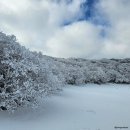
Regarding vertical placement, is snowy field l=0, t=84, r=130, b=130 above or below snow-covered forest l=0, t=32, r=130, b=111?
below

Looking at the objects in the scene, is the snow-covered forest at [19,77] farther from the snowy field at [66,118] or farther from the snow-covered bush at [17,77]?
the snowy field at [66,118]

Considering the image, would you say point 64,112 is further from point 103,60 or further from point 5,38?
point 103,60

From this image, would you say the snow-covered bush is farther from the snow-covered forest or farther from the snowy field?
the snowy field

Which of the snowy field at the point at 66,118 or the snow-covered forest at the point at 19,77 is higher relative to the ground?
the snow-covered forest at the point at 19,77

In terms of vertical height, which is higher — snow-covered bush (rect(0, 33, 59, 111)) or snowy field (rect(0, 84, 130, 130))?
snow-covered bush (rect(0, 33, 59, 111))

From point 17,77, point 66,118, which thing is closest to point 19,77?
point 17,77

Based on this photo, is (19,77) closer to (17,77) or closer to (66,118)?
(17,77)

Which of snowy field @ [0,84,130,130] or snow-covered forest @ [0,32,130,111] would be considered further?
snow-covered forest @ [0,32,130,111]

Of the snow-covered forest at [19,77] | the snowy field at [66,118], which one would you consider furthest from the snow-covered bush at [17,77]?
the snowy field at [66,118]

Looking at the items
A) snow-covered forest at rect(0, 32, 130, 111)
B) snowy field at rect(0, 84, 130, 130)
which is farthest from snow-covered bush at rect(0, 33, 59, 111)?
snowy field at rect(0, 84, 130, 130)

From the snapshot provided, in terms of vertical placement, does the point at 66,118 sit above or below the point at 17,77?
below

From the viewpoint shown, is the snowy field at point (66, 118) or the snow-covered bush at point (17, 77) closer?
the snowy field at point (66, 118)

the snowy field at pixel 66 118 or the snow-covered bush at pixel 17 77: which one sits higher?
the snow-covered bush at pixel 17 77

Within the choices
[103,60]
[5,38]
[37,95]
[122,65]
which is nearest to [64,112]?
[37,95]
